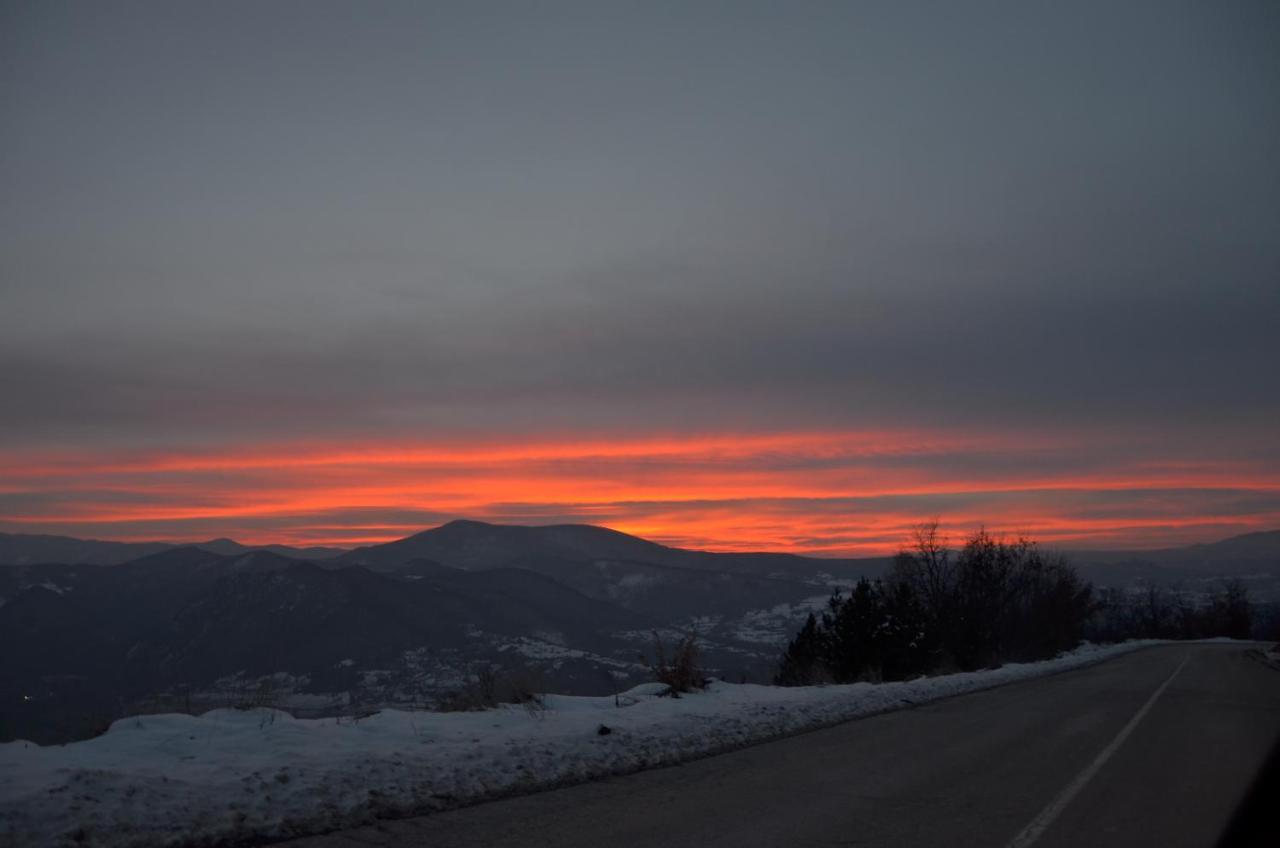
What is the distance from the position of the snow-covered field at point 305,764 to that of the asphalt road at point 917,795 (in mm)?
503

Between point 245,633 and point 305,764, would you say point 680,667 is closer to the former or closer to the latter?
point 305,764

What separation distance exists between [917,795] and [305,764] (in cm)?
611

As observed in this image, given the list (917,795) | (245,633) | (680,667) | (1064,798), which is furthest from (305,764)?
(245,633)

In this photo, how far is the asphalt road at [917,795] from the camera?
6.99m

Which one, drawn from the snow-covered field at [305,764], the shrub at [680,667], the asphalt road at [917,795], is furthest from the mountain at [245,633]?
the snow-covered field at [305,764]

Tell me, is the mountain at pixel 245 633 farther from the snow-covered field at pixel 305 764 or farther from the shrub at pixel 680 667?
the snow-covered field at pixel 305 764

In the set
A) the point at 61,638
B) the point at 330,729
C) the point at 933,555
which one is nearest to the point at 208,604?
the point at 61,638

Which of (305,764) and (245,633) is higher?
(305,764)

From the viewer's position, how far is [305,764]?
8.31 m

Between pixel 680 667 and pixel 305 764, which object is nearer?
pixel 305 764

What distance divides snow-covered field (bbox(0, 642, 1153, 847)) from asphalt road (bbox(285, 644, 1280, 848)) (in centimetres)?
50

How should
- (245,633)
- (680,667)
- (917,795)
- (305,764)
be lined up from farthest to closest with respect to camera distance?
(245,633)
(680,667)
(917,795)
(305,764)

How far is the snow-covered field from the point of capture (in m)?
6.46

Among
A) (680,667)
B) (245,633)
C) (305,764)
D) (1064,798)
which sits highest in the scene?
(305,764)
